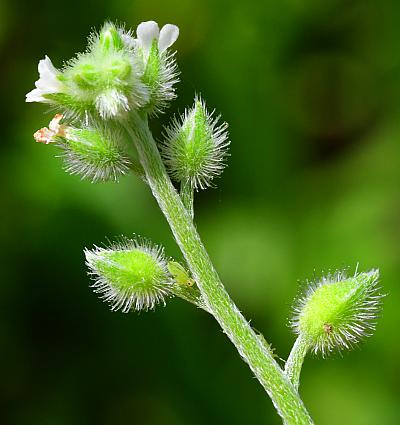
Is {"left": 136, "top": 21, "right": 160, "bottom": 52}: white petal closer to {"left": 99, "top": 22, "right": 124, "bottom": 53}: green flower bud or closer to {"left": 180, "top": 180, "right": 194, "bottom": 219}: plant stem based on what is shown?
{"left": 99, "top": 22, "right": 124, "bottom": 53}: green flower bud

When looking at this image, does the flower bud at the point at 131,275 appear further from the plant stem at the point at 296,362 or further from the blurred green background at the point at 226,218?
the blurred green background at the point at 226,218

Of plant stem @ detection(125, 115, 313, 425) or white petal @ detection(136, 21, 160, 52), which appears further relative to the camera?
Answer: white petal @ detection(136, 21, 160, 52)

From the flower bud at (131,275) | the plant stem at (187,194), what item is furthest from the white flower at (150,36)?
→ the flower bud at (131,275)

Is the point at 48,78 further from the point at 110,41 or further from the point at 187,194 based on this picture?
the point at 187,194

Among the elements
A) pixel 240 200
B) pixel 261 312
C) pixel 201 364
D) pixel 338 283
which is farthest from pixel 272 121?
pixel 338 283

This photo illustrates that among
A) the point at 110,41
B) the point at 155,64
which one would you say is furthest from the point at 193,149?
the point at 110,41

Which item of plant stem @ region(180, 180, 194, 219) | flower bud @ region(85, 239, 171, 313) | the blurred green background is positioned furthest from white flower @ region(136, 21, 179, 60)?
the blurred green background
